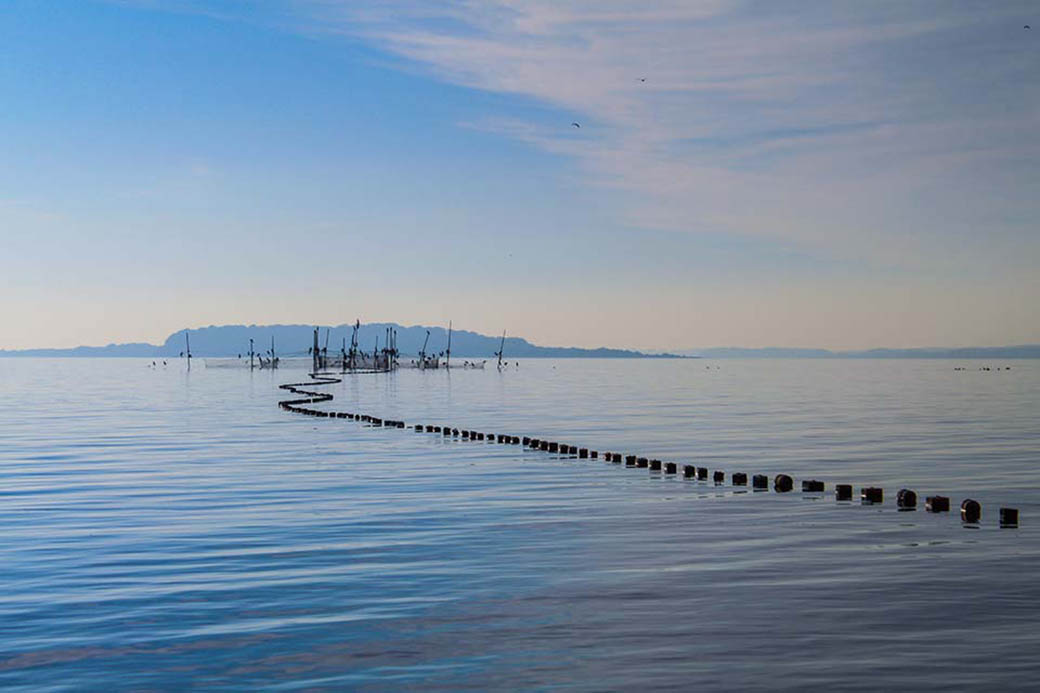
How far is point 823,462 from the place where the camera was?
157 ft

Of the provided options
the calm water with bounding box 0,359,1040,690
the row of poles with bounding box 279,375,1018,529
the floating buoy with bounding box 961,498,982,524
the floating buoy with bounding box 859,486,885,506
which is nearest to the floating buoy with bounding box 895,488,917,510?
the row of poles with bounding box 279,375,1018,529

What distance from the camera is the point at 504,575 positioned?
74.2ft

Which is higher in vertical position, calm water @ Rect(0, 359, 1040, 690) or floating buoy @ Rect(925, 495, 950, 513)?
floating buoy @ Rect(925, 495, 950, 513)

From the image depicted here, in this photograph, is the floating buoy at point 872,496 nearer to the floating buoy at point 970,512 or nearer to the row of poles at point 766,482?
the row of poles at point 766,482

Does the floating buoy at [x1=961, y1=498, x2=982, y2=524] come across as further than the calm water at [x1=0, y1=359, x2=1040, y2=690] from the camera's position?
Yes

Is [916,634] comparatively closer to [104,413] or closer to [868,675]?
[868,675]

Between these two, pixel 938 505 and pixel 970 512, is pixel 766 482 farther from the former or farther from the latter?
pixel 970 512

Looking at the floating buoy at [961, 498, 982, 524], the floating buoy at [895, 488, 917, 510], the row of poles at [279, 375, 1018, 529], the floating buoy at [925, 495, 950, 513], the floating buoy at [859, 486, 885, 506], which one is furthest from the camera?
the floating buoy at [859, 486, 885, 506]

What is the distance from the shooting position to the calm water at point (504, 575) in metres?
16.1

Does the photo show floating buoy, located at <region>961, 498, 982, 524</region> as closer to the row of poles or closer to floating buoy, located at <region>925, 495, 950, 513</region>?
the row of poles

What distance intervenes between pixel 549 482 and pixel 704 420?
39.8 m

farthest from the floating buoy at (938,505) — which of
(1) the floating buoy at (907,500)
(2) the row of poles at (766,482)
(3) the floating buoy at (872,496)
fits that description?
(3) the floating buoy at (872,496)

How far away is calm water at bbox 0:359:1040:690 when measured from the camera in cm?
1612

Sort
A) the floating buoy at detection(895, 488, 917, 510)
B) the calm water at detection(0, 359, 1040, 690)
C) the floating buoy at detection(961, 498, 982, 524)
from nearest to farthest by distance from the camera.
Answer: the calm water at detection(0, 359, 1040, 690) → the floating buoy at detection(961, 498, 982, 524) → the floating buoy at detection(895, 488, 917, 510)
